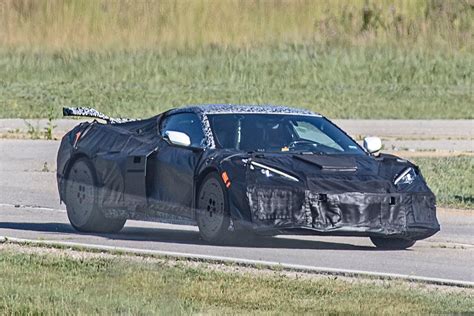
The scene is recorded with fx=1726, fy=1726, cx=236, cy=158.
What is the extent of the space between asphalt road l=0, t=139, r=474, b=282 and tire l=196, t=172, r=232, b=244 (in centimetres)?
11

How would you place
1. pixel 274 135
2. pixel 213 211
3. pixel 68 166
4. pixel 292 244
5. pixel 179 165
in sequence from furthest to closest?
pixel 68 166, pixel 274 135, pixel 292 244, pixel 179 165, pixel 213 211

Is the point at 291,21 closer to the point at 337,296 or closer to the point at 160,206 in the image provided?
the point at 160,206

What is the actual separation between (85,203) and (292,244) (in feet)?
6.84

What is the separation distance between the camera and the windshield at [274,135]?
15.6 metres

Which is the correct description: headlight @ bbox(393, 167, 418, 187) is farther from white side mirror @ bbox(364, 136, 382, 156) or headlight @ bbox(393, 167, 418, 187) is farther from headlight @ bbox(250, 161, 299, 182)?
headlight @ bbox(250, 161, 299, 182)

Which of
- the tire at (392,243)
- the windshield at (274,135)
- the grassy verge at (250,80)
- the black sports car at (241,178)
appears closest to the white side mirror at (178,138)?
the black sports car at (241,178)

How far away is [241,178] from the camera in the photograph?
14695 mm

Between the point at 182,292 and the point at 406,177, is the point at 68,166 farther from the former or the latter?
the point at 182,292

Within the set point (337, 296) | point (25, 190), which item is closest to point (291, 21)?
point (25, 190)

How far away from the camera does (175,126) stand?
16.2m

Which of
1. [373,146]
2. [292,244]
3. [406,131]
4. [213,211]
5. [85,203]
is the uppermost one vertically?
[373,146]

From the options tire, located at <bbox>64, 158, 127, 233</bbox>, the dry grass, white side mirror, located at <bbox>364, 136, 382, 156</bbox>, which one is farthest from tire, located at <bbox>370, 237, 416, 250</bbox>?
the dry grass

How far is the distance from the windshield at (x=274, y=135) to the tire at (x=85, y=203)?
1.40 metres

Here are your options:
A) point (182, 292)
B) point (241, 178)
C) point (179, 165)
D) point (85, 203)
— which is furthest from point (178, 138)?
point (182, 292)
